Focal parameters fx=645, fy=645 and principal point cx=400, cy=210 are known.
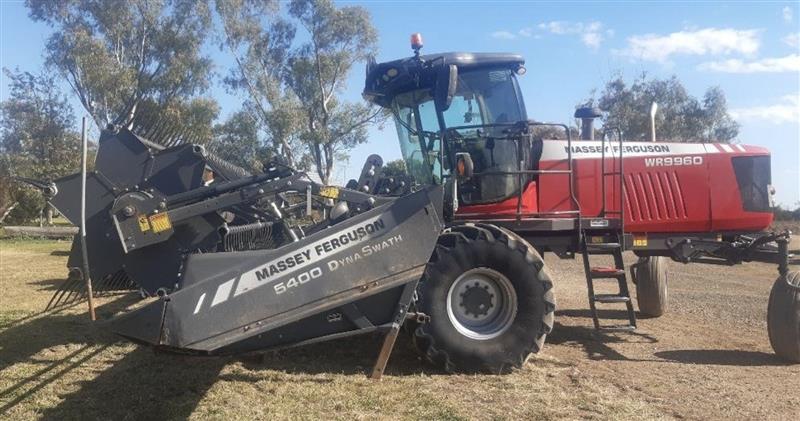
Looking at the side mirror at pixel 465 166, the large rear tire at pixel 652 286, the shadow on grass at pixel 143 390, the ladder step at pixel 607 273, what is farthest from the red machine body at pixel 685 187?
the shadow on grass at pixel 143 390

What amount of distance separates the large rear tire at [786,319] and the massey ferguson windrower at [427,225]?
2cm

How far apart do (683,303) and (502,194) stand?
502 cm

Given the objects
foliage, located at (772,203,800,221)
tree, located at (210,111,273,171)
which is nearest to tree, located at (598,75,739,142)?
foliage, located at (772,203,800,221)

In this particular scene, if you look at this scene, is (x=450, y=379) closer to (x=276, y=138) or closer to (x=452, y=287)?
(x=452, y=287)

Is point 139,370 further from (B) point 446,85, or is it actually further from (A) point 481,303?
(B) point 446,85

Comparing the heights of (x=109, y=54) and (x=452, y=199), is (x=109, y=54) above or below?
above

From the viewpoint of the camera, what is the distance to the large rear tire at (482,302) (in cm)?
533

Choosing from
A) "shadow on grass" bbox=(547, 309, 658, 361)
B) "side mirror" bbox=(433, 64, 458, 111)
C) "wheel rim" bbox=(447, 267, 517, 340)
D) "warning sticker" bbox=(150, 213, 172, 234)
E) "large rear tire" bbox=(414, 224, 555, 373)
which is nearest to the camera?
"warning sticker" bbox=(150, 213, 172, 234)

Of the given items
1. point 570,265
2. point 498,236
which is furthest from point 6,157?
point 498,236

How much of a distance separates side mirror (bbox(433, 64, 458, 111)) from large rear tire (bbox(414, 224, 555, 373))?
47.6 inches

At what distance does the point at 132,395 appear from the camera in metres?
4.77

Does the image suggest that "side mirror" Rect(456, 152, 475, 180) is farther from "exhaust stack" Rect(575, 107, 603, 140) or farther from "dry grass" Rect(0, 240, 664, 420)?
"exhaust stack" Rect(575, 107, 603, 140)

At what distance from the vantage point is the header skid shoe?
417cm

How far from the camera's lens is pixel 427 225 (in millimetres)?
5090
